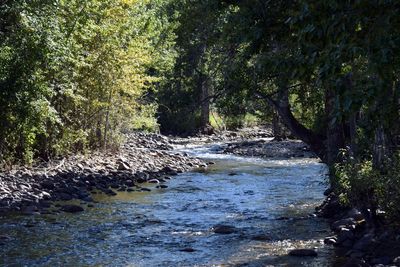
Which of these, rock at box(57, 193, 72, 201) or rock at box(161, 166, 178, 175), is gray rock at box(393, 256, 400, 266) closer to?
rock at box(57, 193, 72, 201)

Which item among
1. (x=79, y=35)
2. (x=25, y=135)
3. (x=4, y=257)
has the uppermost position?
(x=79, y=35)

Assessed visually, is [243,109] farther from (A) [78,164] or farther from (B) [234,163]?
(B) [234,163]

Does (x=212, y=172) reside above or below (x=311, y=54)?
below

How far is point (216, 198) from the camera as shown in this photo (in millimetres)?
16828

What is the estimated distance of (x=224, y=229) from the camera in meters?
12.4

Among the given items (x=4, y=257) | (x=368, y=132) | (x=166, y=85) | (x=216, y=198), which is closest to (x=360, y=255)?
(x=368, y=132)

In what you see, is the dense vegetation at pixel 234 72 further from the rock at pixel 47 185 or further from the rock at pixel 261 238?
the rock at pixel 261 238

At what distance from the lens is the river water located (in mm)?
10211

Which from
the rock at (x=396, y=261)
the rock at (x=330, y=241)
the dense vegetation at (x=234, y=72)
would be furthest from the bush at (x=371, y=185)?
the rock at (x=396, y=261)

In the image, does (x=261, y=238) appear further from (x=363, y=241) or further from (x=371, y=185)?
(x=371, y=185)

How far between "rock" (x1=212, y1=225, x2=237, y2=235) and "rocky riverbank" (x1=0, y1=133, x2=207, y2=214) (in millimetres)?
3793

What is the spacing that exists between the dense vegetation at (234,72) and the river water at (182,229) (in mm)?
1677

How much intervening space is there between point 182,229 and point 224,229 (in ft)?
3.01

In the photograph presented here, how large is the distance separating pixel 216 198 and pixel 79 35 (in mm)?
6355
